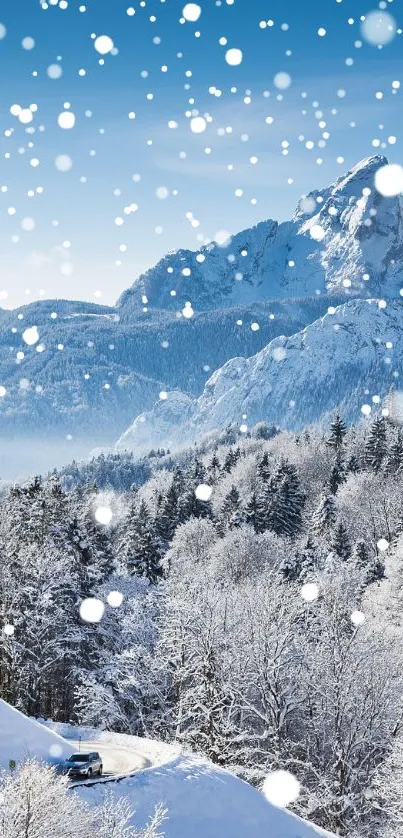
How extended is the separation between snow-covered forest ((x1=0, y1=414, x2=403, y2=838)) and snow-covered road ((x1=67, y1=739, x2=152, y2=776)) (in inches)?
157

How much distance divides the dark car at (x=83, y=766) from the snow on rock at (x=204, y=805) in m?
2.50

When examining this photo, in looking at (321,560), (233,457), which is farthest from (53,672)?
(233,457)

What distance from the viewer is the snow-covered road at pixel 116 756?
3158cm

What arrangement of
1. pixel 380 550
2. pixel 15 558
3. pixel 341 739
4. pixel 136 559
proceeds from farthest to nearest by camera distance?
pixel 380 550 < pixel 136 559 < pixel 15 558 < pixel 341 739

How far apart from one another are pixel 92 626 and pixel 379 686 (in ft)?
87.6

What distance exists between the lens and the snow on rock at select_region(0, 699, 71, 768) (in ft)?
84.8

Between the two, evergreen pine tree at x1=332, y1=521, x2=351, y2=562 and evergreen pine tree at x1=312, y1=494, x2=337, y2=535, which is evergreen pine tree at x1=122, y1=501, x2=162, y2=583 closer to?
evergreen pine tree at x1=332, y1=521, x2=351, y2=562

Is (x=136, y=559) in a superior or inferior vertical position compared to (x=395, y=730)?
superior

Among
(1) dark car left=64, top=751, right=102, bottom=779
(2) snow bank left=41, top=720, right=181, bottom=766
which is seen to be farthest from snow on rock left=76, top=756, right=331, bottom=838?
(2) snow bank left=41, top=720, right=181, bottom=766

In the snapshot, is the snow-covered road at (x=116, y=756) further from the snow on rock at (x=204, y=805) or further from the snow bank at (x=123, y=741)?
the snow on rock at (x=204, y=805)

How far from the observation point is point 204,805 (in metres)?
25.4

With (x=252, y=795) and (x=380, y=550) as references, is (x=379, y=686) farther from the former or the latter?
(x=380, y=550)

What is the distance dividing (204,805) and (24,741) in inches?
266

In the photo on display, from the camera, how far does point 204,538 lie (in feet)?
295
